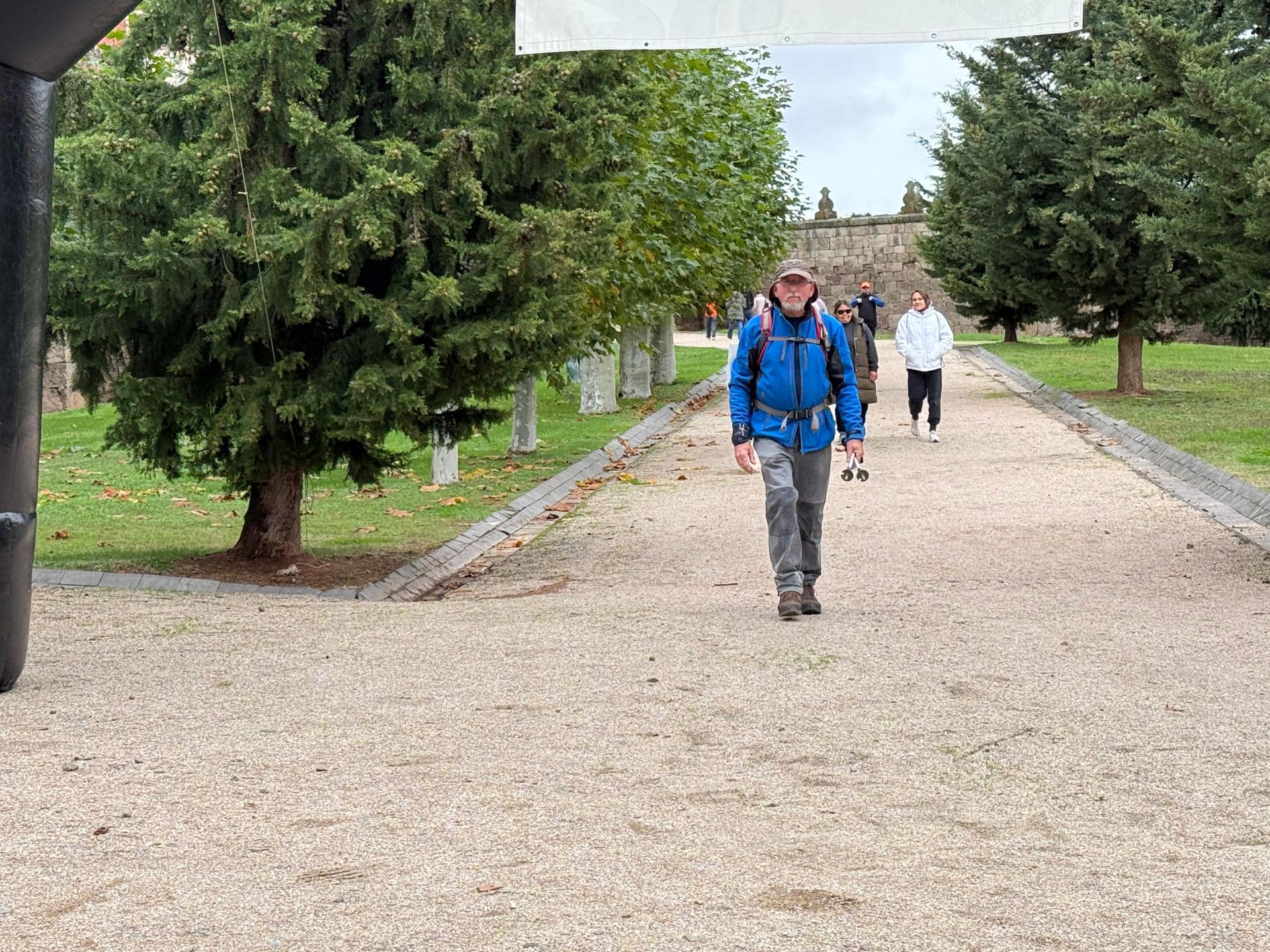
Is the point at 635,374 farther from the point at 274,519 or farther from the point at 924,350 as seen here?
the point at 274,519

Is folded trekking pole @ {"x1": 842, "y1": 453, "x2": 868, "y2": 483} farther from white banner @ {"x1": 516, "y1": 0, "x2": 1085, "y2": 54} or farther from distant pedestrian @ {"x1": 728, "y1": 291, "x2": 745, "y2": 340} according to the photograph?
distant pedestrian @ {"x1": 728, "y1": 291, "x2": 745, "y2": 340}

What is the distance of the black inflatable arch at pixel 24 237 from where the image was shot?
21.6 feet

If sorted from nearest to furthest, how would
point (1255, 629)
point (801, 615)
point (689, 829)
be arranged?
1. point (689, 829)
2. point (1255, 629)
3. point (801, 615)

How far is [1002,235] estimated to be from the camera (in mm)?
26312

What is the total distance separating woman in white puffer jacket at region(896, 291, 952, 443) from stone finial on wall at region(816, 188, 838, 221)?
47368 mm

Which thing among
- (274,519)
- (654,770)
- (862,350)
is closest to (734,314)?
(862,350)

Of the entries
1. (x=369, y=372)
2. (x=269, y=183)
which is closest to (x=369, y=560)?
(x=369, y=372)

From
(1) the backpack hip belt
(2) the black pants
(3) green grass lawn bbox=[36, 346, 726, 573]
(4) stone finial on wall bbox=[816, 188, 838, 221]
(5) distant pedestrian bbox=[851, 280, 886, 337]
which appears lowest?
(3) green grass lawn bbox=[36, 346, 726, 573]

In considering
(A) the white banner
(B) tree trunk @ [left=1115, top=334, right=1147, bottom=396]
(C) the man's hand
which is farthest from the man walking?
(B) tree trunk @ [left=1115, top=334, right=1147, bottom=396]

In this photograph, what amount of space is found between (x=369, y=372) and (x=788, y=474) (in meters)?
2.83

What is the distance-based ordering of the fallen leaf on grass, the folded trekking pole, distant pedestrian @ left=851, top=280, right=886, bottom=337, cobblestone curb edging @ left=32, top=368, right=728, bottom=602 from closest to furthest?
the folded trekking pole, cobblestone curb edging @ left=32, top=368, right=728, bottom=602, the fallen leaf on grass, distant pedestrian @ left=851, top=280, right=886, bottom=337

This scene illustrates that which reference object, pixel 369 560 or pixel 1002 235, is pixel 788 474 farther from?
pixel 1002 235

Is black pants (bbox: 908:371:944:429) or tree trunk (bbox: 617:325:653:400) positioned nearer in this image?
black pants (bbox: 908:371:944:429)

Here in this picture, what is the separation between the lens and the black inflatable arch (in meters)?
6.58
